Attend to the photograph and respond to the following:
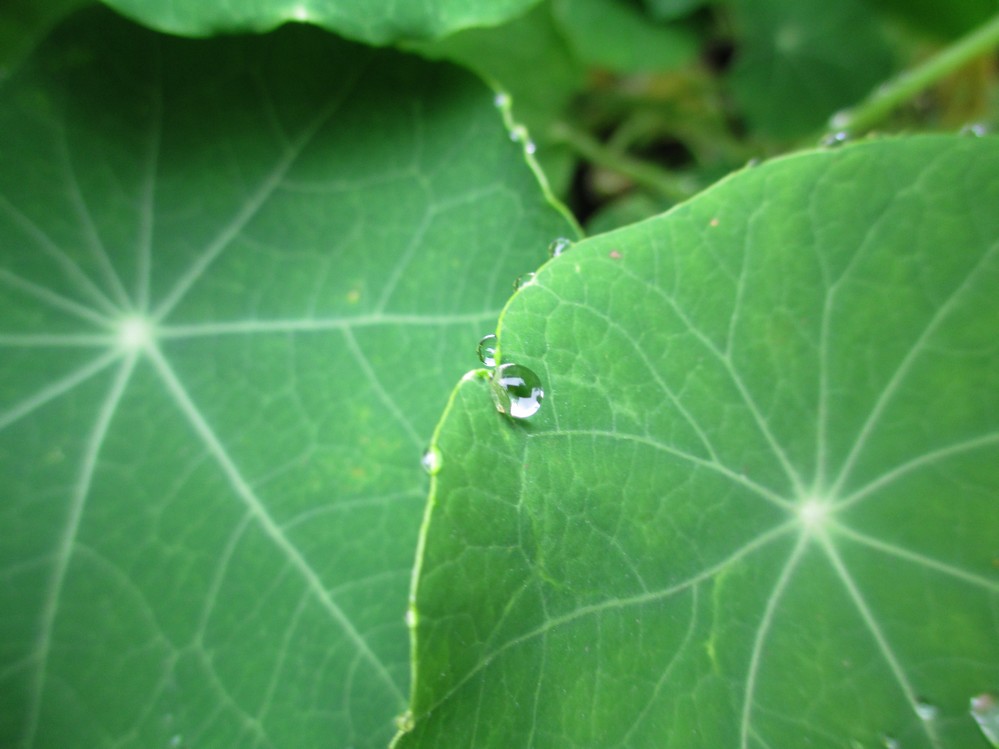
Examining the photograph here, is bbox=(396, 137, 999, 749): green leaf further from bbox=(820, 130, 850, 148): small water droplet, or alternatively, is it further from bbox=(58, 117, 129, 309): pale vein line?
bbox=(58, 117, 129, 309): pale vein line

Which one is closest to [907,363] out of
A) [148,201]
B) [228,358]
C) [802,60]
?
[228,358]

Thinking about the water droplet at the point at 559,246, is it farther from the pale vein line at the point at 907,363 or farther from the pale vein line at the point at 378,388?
the pale vein line at the point at 907,363

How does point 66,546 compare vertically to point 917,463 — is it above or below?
above

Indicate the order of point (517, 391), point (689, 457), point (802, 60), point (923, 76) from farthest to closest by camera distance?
point (802, 60), point (923, 76), point (689, 457), point (517, 391)

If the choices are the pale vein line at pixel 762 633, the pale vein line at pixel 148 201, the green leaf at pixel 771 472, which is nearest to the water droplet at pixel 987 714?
the green leaf at pixel 771 472

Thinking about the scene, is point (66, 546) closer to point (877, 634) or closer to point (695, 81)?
point (877, 634)

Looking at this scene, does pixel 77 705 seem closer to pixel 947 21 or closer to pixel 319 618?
pixel 319 618
